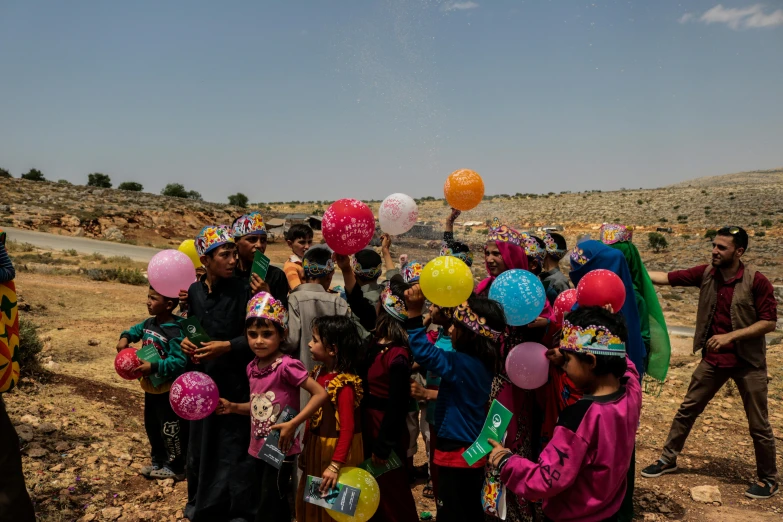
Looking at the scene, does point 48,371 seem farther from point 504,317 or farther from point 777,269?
point 777,269

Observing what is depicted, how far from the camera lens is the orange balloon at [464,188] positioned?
4.81 metres

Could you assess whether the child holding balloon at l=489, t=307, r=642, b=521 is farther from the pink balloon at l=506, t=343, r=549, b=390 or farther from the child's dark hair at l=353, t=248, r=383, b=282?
the child's dark hair at l=353, t=248, r=383, b=282

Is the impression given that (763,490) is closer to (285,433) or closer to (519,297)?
(519,297)

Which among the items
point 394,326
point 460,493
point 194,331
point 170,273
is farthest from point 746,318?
point 170,273

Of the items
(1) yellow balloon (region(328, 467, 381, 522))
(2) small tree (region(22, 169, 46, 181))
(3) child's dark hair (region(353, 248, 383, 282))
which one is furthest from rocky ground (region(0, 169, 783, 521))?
(2) small tree (region(22, 169, 46, 181))

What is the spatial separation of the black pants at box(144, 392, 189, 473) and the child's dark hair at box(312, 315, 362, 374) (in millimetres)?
1883

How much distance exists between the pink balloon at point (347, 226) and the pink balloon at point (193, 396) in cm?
121

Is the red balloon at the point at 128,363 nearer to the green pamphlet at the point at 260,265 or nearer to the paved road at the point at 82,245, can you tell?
the green pamphlet at the point at 260,265

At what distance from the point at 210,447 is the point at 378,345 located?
4.13 ft

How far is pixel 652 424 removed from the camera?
6.82m

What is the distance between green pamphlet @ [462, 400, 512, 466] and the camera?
8.27ft

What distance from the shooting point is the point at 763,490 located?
15.6ft

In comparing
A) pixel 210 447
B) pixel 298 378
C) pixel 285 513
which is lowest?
pixel 285 513

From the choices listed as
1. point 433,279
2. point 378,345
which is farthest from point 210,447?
point 433,279
